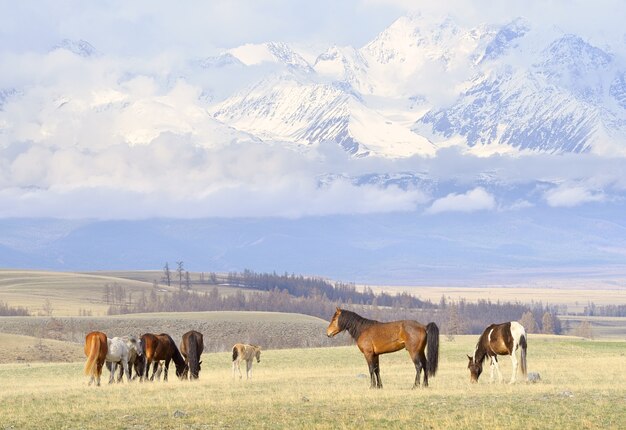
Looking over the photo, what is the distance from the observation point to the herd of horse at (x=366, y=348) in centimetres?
3869

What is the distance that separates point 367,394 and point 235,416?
19.5ft

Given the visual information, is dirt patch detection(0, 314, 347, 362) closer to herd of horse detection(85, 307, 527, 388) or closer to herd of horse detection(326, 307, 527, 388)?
herd of horse detection(85, 307, 527, 388)

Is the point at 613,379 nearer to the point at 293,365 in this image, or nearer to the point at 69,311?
the point at 293,365

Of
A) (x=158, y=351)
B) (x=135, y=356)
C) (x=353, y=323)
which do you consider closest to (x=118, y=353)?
(x=135, y=356)

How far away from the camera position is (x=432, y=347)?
38.4 m

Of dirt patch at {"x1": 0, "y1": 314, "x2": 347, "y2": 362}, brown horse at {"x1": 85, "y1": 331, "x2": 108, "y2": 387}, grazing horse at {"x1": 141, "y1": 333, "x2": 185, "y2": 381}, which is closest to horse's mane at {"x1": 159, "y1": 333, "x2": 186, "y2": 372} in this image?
grazing horse at {"x1": 141, "y1": 333, "x2": 185, "y2": 381}

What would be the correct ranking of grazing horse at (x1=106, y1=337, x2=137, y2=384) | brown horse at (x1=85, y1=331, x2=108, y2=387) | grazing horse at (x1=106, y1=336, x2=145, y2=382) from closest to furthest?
brown horse at (x1=85, y1=331, x2=108, y2=387)
grazing horse at (x1=106, y1=337, x2=137, y2=384)
grazing horse at (x1=106, y1=336, x2=145, y2=382)

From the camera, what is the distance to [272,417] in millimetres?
30938

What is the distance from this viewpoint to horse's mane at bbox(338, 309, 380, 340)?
39.9 metres

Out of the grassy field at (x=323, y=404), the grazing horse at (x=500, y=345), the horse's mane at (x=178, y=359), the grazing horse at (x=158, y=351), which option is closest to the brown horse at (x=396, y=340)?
the grassy field at (x=323, y=404)

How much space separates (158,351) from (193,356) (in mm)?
A: 1399

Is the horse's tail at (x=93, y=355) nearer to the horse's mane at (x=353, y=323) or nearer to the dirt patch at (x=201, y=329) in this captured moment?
the horse's mane at (x=353, y=323)

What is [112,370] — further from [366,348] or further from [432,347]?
[432,347]

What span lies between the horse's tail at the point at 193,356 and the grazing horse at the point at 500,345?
9.96m
